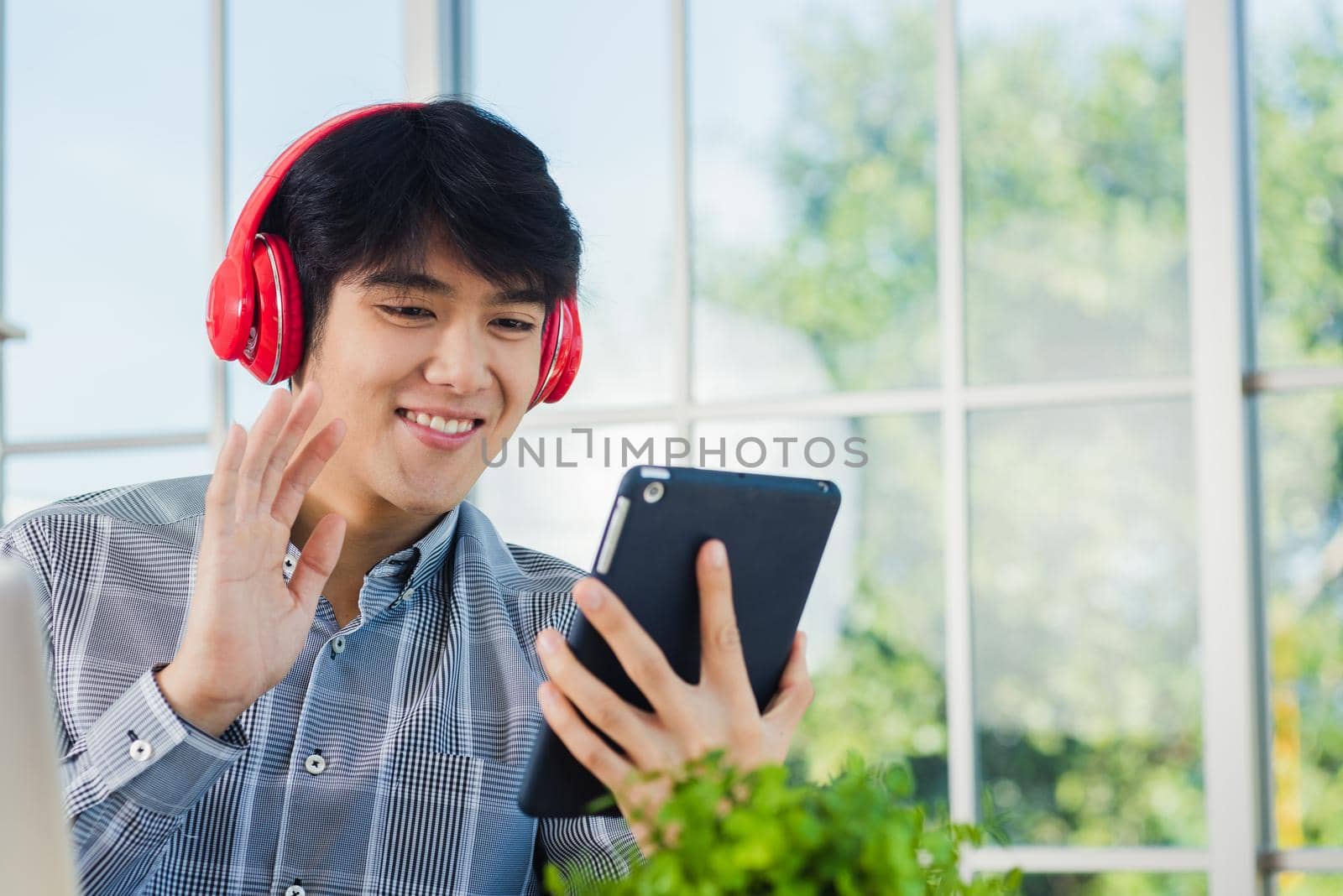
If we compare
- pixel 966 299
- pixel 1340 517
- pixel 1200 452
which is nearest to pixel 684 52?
pixel 966 299

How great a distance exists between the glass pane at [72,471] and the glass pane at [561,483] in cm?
77

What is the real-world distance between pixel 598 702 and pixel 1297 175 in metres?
1.86

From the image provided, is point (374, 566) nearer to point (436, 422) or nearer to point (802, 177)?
point (436, 422)

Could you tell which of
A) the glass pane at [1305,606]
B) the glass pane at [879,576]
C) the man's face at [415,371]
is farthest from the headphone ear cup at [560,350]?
the glass pane at [1305,606]

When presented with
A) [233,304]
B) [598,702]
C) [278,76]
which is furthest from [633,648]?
[278,76]

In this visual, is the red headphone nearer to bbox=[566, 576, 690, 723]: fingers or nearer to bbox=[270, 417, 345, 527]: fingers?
bbox=[270, 417, 345, 527]: fingers

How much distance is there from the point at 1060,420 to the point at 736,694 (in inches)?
57.4

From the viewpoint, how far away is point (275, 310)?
1513mm

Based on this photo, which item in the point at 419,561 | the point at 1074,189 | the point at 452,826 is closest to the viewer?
the point at 452,826

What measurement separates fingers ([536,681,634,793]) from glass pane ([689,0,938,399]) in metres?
1.62

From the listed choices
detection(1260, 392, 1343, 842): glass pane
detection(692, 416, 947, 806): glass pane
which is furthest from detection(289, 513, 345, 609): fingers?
detection(1260, 392, 1343, 842): glass pane

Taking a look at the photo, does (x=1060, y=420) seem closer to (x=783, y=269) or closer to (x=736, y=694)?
(x=783, y=269)

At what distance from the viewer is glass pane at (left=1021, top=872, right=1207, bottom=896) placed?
7.14ft

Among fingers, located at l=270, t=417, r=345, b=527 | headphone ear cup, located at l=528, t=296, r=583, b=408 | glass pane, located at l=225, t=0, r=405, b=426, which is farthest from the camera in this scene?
glass pane, located at l=225, t=0, r=405, b=426
